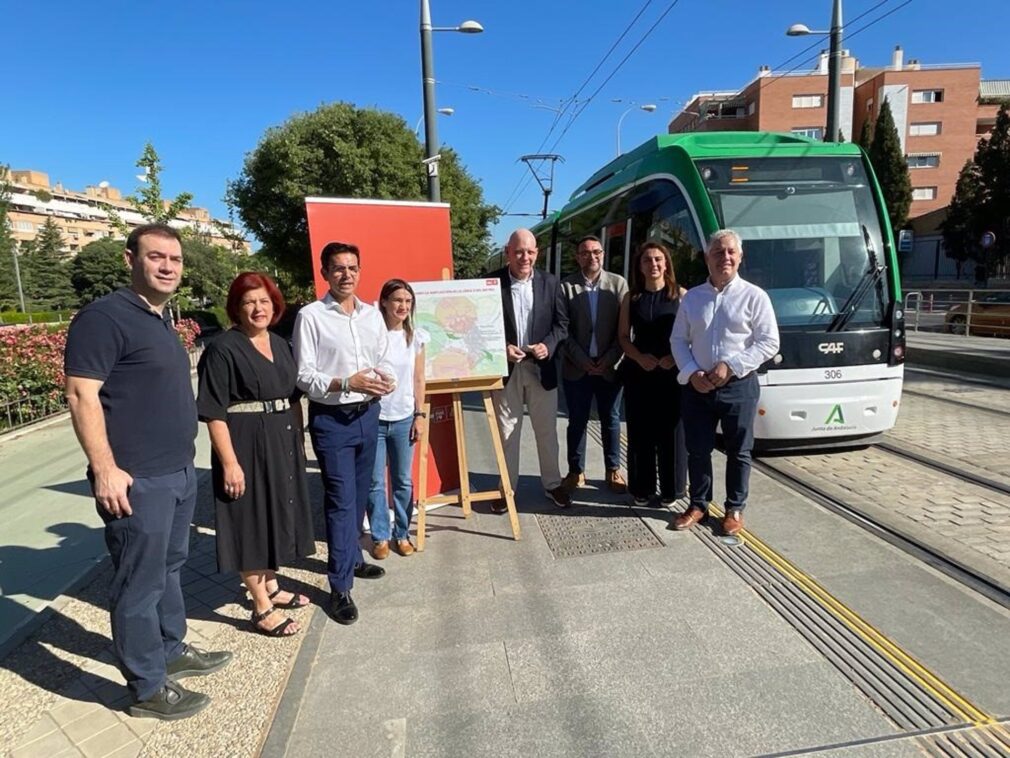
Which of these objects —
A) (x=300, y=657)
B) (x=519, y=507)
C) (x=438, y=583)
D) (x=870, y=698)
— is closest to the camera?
(x=870, y=698)

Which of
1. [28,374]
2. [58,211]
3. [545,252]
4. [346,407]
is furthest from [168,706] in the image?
[58,211]

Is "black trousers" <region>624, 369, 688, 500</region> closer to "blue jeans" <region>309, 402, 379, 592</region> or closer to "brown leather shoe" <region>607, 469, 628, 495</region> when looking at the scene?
"brown leather shoe" <region>607, 469, 628, 495</region>

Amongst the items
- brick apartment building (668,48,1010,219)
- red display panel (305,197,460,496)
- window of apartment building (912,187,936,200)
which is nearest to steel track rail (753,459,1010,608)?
red display panel (305,197,460,496)

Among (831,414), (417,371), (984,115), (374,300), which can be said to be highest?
(984,115)

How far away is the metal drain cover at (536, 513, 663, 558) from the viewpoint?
421cm

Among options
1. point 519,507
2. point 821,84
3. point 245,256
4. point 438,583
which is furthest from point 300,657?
point 821,84

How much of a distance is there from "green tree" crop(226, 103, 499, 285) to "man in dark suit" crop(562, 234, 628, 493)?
18139 millimetres

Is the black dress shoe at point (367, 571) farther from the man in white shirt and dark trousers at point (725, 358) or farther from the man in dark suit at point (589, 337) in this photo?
the man in white shirt and dark trousers at point (725, 358)

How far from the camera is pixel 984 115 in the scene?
2127 inches

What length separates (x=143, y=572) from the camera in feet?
8.50

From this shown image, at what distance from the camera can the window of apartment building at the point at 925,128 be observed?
48.5 meters

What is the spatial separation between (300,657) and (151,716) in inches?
26.2

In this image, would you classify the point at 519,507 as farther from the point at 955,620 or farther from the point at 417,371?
the point at 955,620

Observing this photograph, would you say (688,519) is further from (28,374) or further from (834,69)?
(834,69)
